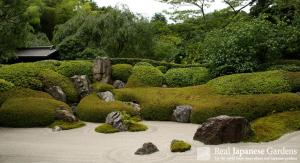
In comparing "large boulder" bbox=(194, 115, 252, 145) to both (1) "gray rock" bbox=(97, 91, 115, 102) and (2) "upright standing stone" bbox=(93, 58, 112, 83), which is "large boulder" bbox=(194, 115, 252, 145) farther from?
(2) "upright standing stone" bbox=(93, 58, 112, 83)

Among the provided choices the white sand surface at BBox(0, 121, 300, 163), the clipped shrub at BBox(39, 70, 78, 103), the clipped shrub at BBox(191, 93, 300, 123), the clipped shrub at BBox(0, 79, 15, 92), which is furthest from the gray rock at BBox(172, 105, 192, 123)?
the clipped shrub at BBox(0, 79, 15, 92)

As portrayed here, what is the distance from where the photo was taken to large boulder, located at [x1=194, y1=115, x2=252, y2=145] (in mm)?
11367

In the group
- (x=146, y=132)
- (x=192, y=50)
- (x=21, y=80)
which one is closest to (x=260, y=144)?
(x=146, y=132)

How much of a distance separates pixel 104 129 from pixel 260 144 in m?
5.74

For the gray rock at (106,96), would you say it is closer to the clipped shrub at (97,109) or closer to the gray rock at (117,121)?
the clipped shrub at (97,109)

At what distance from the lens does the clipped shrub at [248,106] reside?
46.9 feet

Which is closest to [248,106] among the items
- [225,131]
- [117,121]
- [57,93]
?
[225,131]

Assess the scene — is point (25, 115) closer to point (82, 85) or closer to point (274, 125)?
point (82, 85)

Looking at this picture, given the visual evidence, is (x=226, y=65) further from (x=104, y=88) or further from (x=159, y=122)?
(x=104, y=88)

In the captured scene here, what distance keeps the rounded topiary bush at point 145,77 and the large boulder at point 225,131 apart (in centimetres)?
890

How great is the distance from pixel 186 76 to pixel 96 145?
9.57 metres

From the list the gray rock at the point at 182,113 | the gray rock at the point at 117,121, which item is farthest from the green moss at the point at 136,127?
the gray rock at the point at 182,113

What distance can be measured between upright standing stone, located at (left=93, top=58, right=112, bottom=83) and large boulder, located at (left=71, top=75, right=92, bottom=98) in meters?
0.78

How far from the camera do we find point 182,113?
1631cm
